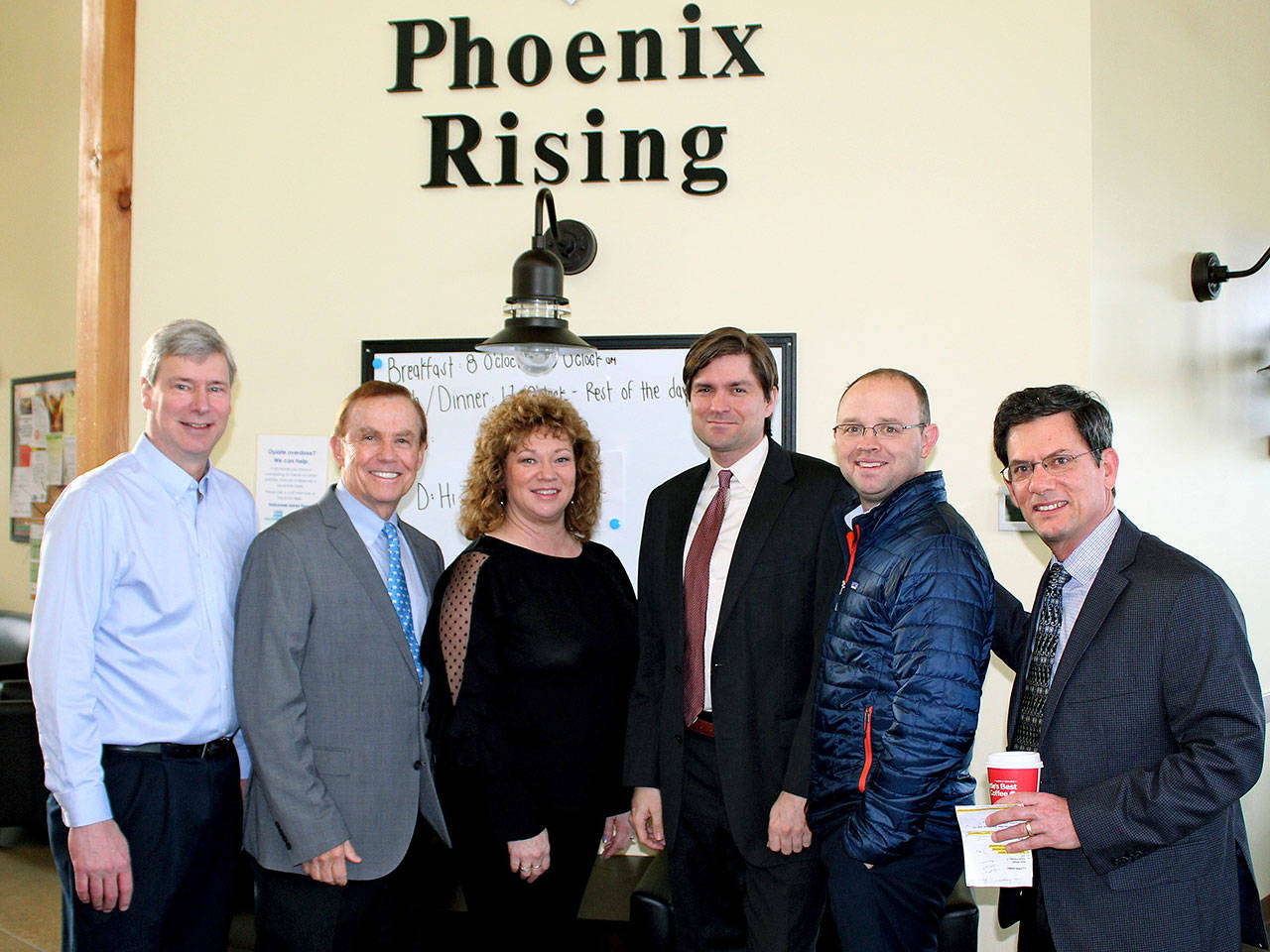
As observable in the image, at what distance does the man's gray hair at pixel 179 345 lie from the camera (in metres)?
2.15

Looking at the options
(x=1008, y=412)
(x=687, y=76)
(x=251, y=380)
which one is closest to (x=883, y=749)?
(x=1008, y=412)

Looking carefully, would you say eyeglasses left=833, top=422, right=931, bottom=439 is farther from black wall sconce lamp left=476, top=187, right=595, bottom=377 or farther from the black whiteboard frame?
the black whiteboard frame

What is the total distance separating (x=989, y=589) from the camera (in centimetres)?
195

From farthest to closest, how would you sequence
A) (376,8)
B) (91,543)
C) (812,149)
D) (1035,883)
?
(376,8) → (812,149) → (91,543) → (1035,883)

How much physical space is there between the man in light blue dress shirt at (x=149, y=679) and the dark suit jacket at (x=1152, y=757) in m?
1.69

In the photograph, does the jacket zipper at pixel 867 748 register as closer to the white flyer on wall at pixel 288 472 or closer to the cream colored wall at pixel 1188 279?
the cream colored wall at pixel 1188 279

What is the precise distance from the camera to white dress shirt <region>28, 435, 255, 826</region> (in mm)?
1947

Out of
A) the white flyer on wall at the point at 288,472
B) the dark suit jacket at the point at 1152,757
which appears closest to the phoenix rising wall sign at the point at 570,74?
the white flyer on wall at the point at 288,472

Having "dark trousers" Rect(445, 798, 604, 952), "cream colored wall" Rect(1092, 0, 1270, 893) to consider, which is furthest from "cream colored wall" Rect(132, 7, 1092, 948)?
"dark trousers" Rect(445, 798, 604, 952)

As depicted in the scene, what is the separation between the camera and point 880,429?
2059mm

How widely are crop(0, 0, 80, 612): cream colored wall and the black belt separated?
4175 millimetres

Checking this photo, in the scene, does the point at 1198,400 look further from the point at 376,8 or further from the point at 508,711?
the point at 376,8

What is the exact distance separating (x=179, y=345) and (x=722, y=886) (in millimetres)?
1727

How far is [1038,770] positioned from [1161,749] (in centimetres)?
21
